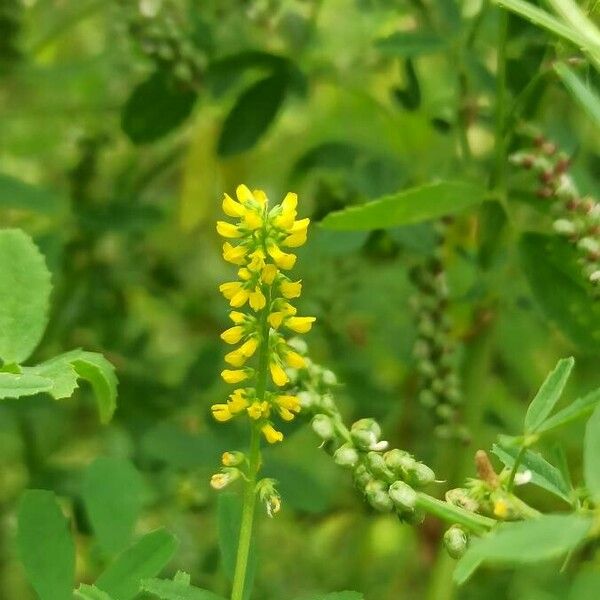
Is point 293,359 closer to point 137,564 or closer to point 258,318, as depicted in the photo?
point 258,318

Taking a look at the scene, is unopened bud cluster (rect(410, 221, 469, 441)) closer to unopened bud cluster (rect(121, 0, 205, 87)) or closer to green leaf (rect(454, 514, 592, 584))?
unopened bud cluster (rect(121, 0, 205, 87))

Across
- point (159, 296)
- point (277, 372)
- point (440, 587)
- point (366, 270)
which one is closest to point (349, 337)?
point (366, 270)

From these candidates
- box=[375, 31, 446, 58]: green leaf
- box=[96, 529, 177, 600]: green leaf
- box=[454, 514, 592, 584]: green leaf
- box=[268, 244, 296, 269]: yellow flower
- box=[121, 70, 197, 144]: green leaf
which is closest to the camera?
box=[454, 514, 592, 584]: green leaf

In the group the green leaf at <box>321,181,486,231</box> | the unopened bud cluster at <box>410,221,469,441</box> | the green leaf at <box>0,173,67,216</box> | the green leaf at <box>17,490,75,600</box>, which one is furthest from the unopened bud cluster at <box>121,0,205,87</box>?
the green leaf at <box>17,490,75,600</box>

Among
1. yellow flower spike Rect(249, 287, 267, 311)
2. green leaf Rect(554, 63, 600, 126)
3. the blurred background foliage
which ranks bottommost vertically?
the blurred background foliage

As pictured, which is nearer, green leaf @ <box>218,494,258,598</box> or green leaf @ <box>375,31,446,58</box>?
green leaf @ <box>218,494,258,598</box>

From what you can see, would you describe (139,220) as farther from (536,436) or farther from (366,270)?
(536,436)
